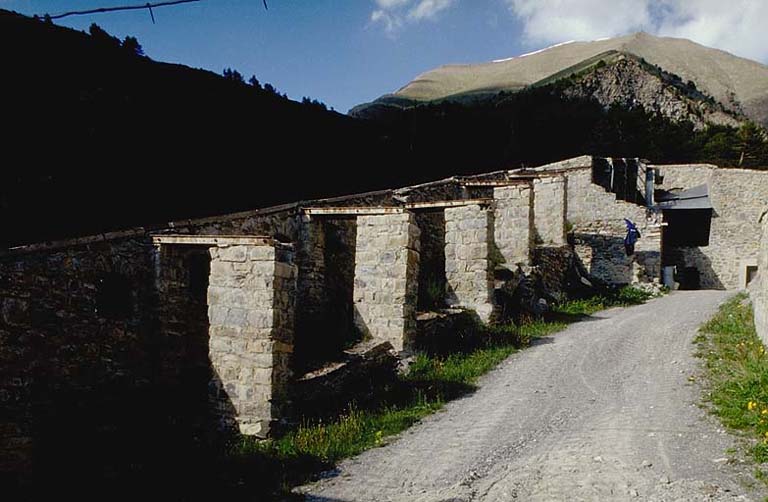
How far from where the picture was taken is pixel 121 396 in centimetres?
705

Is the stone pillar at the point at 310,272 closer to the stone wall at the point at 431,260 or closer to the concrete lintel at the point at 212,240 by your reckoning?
the stone wall at the point at 431,260

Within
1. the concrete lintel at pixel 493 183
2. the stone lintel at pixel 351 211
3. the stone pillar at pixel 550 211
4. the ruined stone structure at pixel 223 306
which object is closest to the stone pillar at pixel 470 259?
the ruined stone structure at pixel 223 306

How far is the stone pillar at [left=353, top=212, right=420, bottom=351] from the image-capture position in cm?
950

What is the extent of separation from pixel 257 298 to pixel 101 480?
8.18ft

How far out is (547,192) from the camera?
16.8 m

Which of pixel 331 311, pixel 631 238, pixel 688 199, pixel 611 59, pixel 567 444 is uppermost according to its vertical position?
pixel 611 59

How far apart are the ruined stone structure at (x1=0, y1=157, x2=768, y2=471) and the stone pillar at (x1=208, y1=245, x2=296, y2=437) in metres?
0.02

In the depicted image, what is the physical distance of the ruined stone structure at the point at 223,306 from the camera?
20.2 feet

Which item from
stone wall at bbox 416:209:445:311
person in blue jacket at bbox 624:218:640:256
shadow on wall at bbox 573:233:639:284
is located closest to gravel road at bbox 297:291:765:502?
stone wall at bbox 416:209:445:311

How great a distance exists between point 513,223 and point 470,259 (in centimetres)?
343

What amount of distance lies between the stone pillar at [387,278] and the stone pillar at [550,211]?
7803 mm

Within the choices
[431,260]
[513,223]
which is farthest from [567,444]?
[513,223]

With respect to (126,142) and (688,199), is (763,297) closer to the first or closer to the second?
(126,142)

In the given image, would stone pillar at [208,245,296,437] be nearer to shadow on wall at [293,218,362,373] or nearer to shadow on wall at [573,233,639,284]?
shadow on wall at [293,218,362,373]
